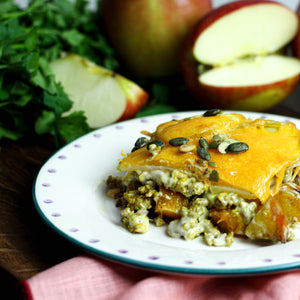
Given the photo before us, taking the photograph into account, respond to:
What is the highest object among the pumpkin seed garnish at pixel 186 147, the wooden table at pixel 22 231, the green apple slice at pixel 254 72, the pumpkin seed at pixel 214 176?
the pumpkin seed garnish at pixel 186 147

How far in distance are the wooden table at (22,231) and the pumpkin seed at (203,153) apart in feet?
1.49

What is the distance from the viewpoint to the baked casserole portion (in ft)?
4.25

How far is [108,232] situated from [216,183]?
34 centimetres

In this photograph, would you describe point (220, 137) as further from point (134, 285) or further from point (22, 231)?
point (22, 231)

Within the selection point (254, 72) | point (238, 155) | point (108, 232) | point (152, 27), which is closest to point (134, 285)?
point (108, 232)

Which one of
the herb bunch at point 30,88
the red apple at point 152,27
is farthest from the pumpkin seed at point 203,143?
the red apple at point 152,27

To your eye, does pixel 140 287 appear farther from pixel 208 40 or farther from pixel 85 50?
pixel 85 50

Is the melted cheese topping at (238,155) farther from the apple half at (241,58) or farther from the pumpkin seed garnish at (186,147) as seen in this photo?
the apple half at (241,58)

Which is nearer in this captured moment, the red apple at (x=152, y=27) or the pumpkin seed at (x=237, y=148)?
the pumpkin seed at (x=237, y=148)

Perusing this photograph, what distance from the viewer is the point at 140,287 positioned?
1133 millimetres

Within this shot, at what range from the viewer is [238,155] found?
1.36 meters

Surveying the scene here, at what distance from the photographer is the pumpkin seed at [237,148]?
53.7 inches

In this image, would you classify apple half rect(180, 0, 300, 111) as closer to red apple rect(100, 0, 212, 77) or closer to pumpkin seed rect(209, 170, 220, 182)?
red apple rect(100, 0, 212, 77)

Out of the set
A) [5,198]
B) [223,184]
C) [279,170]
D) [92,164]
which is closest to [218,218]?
[223,184]
